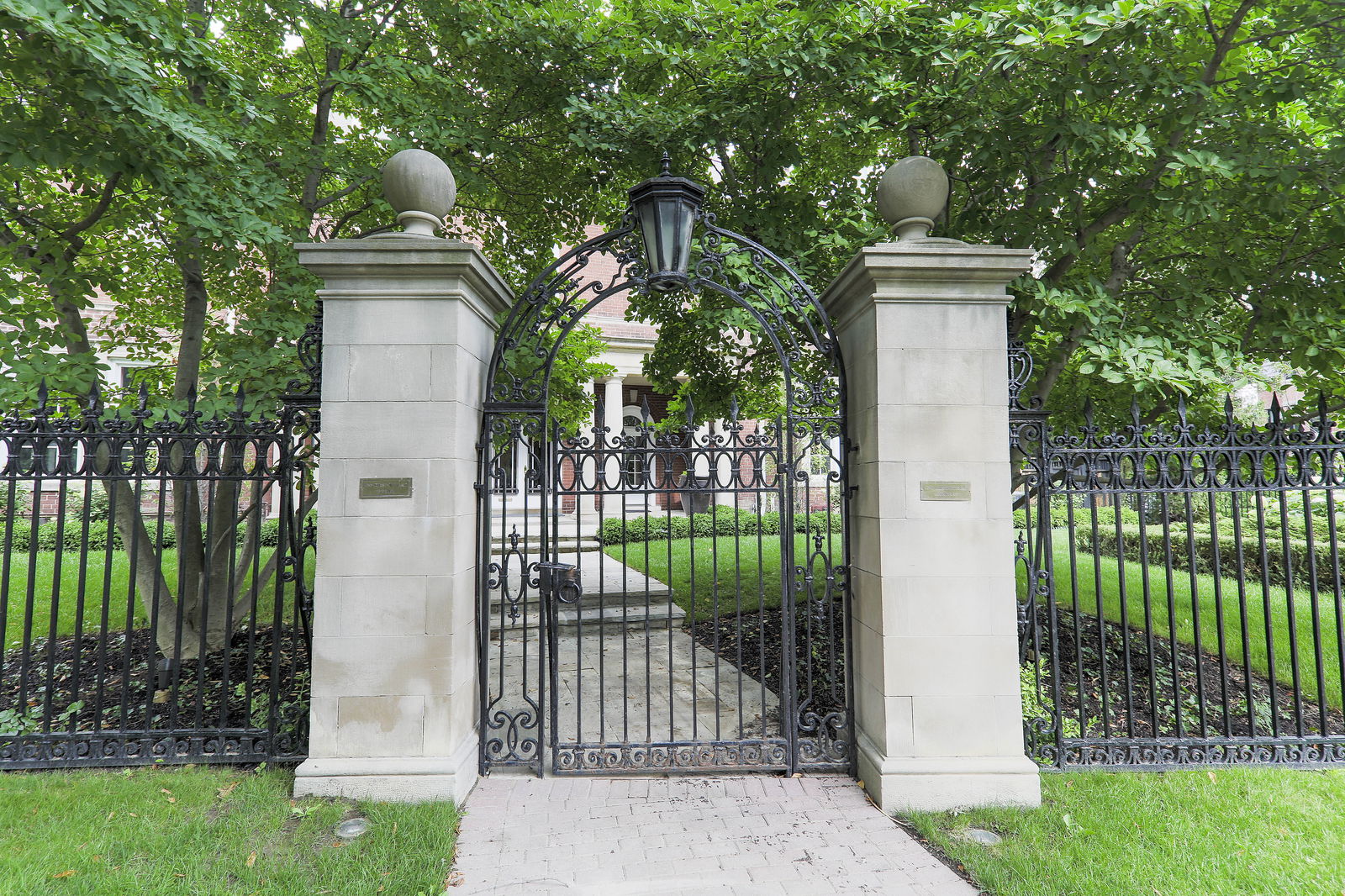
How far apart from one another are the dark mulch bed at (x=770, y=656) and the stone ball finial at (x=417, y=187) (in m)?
3.41

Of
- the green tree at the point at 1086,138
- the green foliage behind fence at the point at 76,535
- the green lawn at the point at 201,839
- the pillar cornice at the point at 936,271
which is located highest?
the green tree at the point at 1086,138

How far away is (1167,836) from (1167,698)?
2677mm

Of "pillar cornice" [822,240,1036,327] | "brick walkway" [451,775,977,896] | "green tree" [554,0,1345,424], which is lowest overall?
"brick walkway" [451,775,977,896]

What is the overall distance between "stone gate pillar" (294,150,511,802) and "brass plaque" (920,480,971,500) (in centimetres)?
286

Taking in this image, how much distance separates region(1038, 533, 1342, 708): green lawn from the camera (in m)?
6.00

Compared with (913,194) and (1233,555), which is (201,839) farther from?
(1233,555)

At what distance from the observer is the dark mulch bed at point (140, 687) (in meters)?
4.21

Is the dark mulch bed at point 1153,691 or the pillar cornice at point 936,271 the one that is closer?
the pillar cornice at point 936,271

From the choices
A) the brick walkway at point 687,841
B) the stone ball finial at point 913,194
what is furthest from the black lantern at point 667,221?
the brick walkway at point 687,841

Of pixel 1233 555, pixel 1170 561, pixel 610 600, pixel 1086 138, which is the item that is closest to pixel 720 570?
pixel 610 600

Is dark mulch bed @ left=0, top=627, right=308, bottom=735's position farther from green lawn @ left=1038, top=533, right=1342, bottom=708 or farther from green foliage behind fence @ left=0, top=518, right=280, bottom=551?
green foliage behind fence @ left=0, top=518, right=280, bottom=551

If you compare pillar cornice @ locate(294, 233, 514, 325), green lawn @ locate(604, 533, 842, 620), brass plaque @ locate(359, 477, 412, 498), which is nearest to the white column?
green lawn @ locate(604, 533, 842, 620)

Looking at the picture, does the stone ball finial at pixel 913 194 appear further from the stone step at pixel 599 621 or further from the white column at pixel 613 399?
the white column at pixel 613 399

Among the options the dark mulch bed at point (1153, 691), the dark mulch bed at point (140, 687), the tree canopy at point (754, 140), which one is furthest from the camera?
the tree canopy at point (754, 140)
